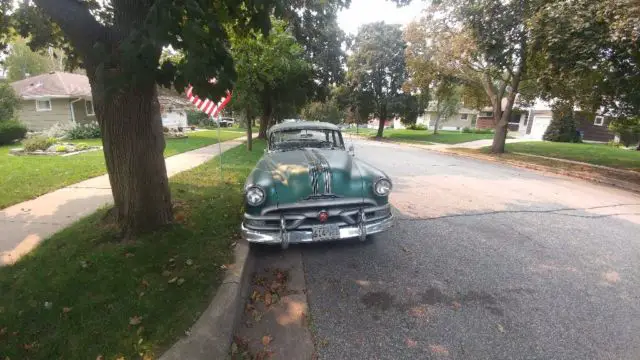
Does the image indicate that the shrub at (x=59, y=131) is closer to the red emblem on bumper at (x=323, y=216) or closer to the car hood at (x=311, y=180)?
the car hood at (x=311, y=180)

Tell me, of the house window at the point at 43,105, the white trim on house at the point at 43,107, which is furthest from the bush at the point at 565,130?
the house window at the point at 43,105

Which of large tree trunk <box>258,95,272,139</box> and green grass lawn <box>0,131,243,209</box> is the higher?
large tree trunk <box>258,95,272,139</box>

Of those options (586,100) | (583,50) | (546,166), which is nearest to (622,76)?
(583,50)

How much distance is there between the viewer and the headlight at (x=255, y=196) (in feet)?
12.3

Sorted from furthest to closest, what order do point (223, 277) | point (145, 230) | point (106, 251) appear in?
point (145, 230) < point (106, 251) < point (223, 277)

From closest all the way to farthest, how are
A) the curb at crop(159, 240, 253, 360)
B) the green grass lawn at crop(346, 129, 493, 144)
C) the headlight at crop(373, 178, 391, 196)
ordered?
the curb at crop(159, 240, 253, 360) → the headlight at crop(373, 178, 391, 196) → the green grass lawn at crop(346, 129, 493, 144)

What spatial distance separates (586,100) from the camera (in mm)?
11492

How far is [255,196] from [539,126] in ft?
117

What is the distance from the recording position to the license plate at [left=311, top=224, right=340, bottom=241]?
380 centimetres

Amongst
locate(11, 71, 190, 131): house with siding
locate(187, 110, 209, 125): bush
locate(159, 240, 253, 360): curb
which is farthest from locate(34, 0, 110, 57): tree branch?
locate(187, 110, 209, 125): bush

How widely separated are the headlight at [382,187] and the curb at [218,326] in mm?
1850

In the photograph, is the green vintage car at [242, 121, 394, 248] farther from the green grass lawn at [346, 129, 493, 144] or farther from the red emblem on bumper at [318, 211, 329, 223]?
the green grass lawn at [346, 129, 493, 144]

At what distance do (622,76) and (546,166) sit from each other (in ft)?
12.1

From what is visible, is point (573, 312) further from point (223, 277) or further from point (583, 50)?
point (583, 50)
